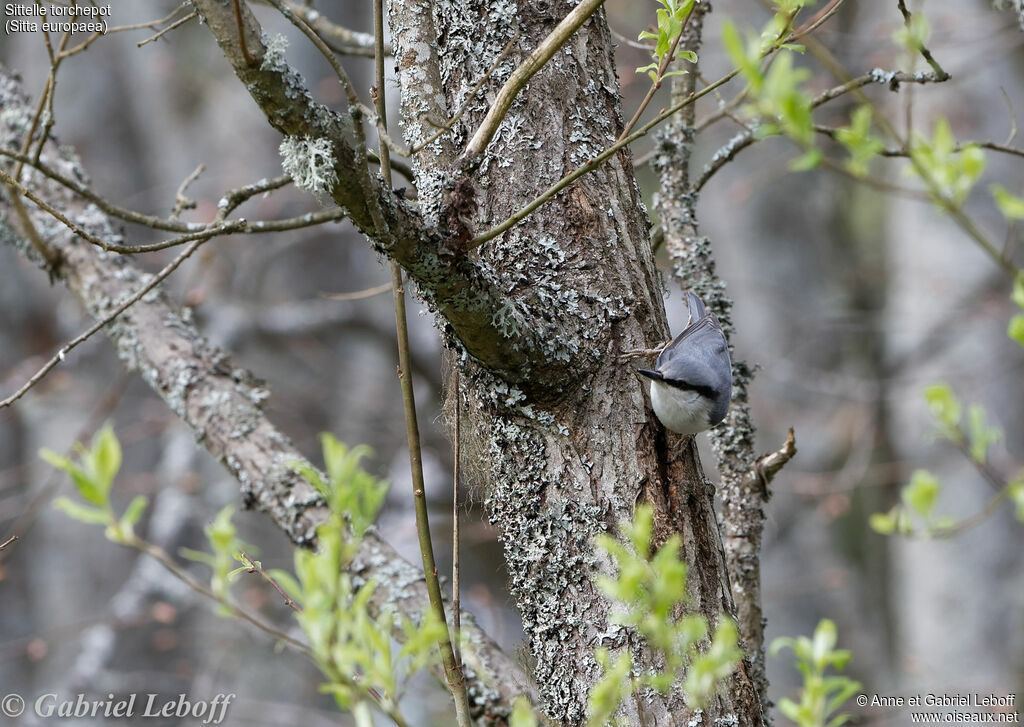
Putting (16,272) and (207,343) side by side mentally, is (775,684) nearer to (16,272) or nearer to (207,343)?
(207,343)

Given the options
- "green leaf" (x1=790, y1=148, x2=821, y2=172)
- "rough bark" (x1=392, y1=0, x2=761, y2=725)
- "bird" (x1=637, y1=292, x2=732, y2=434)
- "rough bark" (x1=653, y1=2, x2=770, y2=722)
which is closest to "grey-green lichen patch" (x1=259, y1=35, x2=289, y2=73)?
"rough bark" (x1=392, y1=0, x2=761, y2=725)

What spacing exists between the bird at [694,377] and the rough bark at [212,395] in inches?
24.9

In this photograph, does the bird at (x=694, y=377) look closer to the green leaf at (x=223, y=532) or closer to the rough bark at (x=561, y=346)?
the rough bark at (x=561, y=346)

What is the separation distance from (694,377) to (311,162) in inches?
33.6

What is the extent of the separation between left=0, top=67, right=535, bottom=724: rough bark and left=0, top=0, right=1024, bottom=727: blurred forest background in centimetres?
170

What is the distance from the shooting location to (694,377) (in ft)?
5.10

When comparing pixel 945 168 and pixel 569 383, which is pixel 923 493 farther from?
pixel 569 383

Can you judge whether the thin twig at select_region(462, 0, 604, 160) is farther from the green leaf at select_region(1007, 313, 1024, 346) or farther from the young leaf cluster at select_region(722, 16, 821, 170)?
the green leaf at select_region(1007, 313, 1024, 346)

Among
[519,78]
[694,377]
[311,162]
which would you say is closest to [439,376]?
[694,377]

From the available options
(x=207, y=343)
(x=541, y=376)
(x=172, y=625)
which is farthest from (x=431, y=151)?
(x=172, y=625)

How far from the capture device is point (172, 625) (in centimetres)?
485

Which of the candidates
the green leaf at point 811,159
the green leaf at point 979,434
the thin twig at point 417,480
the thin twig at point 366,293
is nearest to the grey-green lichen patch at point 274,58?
the thin twig at point 417,480

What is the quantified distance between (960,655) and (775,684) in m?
1.09

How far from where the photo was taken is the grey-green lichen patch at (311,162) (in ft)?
3.18
